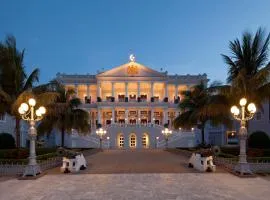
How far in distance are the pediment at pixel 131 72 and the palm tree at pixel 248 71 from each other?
190 feet

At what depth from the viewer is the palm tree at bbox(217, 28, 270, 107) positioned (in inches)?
923

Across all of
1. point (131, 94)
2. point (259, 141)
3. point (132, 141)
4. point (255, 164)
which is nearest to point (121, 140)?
point (132, 141)

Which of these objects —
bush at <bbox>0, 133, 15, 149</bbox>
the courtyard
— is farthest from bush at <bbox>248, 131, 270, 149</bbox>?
bush at <bbox>0, 133, 15, 149</bbox>

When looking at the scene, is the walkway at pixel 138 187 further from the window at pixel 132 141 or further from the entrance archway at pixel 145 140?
the window at pixel 132 141

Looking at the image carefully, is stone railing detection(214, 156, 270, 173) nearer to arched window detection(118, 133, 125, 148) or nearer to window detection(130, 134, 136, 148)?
arched window detection(118, 133, 125, 148)

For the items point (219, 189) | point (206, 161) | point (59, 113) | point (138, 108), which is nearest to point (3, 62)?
point (59, 113)

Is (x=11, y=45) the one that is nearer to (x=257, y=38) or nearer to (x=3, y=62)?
(x=3, y=62)

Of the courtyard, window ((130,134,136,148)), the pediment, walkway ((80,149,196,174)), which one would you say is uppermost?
the pediment

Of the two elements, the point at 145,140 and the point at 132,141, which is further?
the point at 132,141

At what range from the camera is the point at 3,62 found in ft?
80.4

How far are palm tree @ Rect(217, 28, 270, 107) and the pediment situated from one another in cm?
5804

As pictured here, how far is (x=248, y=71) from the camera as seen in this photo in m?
24.8

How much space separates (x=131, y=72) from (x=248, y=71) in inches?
2333

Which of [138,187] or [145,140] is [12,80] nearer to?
[138,187]
